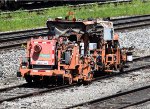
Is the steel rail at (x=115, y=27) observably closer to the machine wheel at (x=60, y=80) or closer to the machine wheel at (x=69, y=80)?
the machine wheel at (x=60, y=80)

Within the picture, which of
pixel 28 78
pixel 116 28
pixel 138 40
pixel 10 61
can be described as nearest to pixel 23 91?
pixel 28 78

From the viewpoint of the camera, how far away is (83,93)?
1593cm

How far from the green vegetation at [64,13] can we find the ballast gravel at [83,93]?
13.7 meters

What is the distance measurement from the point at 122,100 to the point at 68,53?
2.47 meters

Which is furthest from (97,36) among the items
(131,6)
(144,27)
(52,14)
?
(131,6)

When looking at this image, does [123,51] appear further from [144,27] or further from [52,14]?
[52,14]

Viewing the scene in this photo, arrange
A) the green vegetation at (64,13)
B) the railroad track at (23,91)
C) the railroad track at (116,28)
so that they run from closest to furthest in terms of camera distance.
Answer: the railroad track at (23,91), the railroad track at (116,28), the green vegetation at (64,13)

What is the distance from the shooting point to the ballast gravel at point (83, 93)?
14.5 metres

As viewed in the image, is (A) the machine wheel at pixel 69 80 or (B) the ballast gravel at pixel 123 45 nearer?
(A) the machine wheel at pixel 69 80

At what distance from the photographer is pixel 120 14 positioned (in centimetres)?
3797

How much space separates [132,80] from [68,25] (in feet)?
8.54

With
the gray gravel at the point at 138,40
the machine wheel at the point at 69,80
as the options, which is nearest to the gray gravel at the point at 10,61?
the machine wheel at the point at 69,80

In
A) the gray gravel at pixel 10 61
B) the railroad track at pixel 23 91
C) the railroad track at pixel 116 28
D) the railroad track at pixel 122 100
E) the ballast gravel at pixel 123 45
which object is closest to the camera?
the railroad track at pixel 122 100

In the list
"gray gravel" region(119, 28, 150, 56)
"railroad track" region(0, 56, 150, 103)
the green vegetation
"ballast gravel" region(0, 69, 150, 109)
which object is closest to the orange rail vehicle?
"railroad track" region(0, 56, 150, 103)
